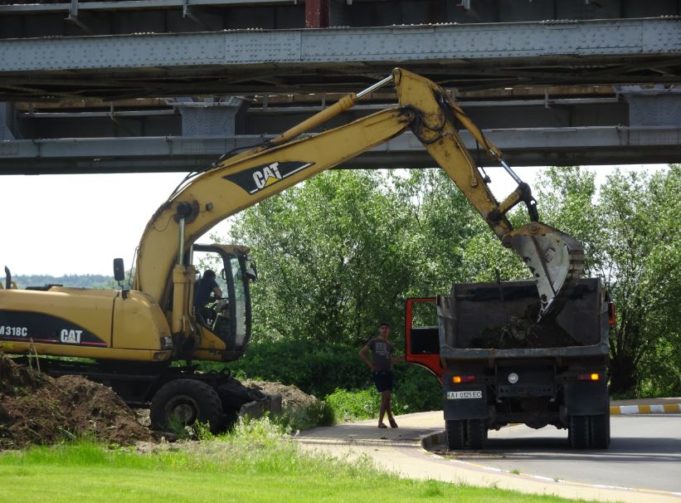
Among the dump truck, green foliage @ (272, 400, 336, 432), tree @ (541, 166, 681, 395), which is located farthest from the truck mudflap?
tree @ (541, 166, 681, 395)

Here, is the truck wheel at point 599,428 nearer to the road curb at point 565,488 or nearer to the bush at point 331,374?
the road curb at point 565,488

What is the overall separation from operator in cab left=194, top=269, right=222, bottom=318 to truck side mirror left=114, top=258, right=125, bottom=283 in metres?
1.56

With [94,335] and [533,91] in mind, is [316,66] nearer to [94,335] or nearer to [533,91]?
[94,335]

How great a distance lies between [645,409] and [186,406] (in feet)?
43.4

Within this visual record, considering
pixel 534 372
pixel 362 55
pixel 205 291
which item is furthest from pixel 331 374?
pixel 534 372

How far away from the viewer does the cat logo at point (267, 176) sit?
21.6 meters

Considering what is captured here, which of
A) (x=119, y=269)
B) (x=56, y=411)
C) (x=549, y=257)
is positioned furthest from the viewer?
(x=119, y=269)

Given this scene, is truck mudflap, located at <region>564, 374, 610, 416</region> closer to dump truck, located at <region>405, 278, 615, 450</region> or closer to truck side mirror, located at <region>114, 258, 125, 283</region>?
dump truck, located at <region>405, 278, 615, 450</region>

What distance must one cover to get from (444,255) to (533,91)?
51.9 feet

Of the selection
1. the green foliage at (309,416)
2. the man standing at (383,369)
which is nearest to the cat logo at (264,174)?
the man standing at (383,369)

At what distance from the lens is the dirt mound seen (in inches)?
628

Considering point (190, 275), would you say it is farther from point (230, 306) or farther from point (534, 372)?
point (534, 372)

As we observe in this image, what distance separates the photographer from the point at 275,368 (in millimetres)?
31125

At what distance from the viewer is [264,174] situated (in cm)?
2167
